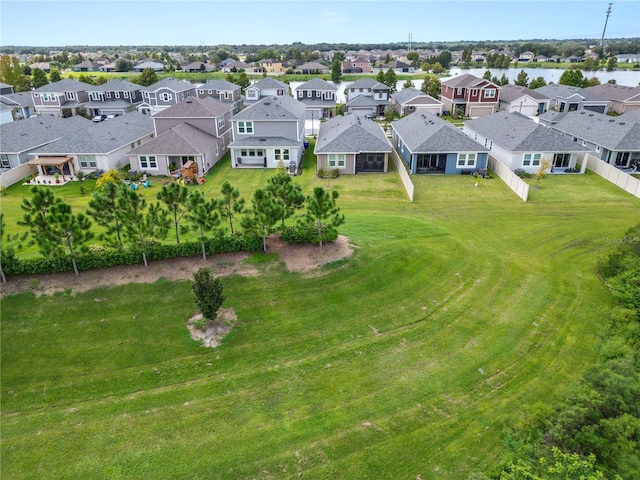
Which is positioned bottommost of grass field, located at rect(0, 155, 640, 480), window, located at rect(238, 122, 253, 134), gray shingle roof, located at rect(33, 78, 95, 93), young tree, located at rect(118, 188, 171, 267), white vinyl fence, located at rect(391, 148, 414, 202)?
grass field, located at rect(0, 155, 640, 480)

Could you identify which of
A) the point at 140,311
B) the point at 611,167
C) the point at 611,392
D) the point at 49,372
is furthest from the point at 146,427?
the point at 611,167

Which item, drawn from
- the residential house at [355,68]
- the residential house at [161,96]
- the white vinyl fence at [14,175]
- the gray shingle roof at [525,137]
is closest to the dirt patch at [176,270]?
the white vinyl fence at [14,175]

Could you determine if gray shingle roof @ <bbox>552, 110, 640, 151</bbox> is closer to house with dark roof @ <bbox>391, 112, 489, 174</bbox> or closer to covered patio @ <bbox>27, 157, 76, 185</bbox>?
house with dark roof @ <bbox>391, 112, 489, 174</bbox>

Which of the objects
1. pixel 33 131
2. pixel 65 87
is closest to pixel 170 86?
pixel 65 87

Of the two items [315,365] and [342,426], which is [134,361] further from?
[342,426]

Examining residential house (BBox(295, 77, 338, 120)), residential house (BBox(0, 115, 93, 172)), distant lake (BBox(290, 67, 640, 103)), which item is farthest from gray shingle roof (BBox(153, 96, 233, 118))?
distant lake (BBox(290, 67, 640, 103))

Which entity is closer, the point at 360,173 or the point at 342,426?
the point at 342,426

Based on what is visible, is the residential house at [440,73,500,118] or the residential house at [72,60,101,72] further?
the residential house at [72,60,101,72]
